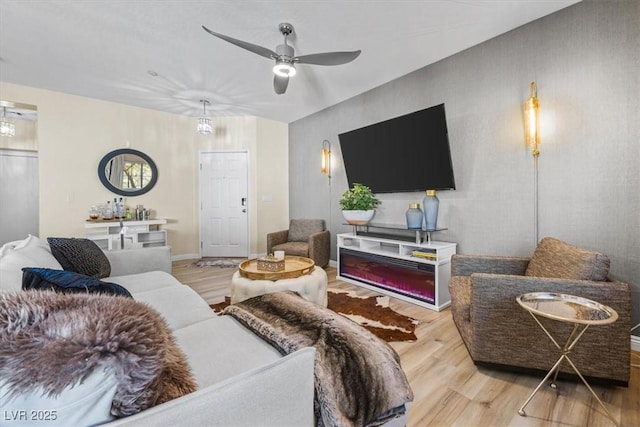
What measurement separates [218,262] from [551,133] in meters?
4.77

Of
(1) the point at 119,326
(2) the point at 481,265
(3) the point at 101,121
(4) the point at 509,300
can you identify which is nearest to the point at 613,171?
(2) the point at 481,265

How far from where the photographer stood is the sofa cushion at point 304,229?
468cm

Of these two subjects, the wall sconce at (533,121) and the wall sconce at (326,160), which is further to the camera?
the wall sconce at (326,160)

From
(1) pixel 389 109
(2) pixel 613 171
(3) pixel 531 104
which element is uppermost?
(1) pixel 389 109

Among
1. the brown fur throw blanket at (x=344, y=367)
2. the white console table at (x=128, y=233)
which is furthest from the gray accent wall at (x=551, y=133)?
the white console table at (x=128, y=233)

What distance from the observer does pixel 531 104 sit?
8.03ft

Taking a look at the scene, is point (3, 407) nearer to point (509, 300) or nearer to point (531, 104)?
point (509, 300)

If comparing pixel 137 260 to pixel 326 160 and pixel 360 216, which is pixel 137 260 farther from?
pixel 326 160

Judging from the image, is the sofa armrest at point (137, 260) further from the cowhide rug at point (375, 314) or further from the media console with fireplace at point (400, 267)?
the media console with fireplace at point (400, 267)

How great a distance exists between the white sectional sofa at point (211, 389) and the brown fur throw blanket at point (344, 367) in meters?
0.08

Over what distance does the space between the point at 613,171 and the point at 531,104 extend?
806mm

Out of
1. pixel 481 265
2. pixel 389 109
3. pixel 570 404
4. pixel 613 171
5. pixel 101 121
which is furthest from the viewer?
pixel 101 121

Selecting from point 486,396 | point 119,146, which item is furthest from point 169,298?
point 119,146

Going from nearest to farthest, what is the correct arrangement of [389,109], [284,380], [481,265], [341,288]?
[284,380], [481,265], [341,288], [389,109]
